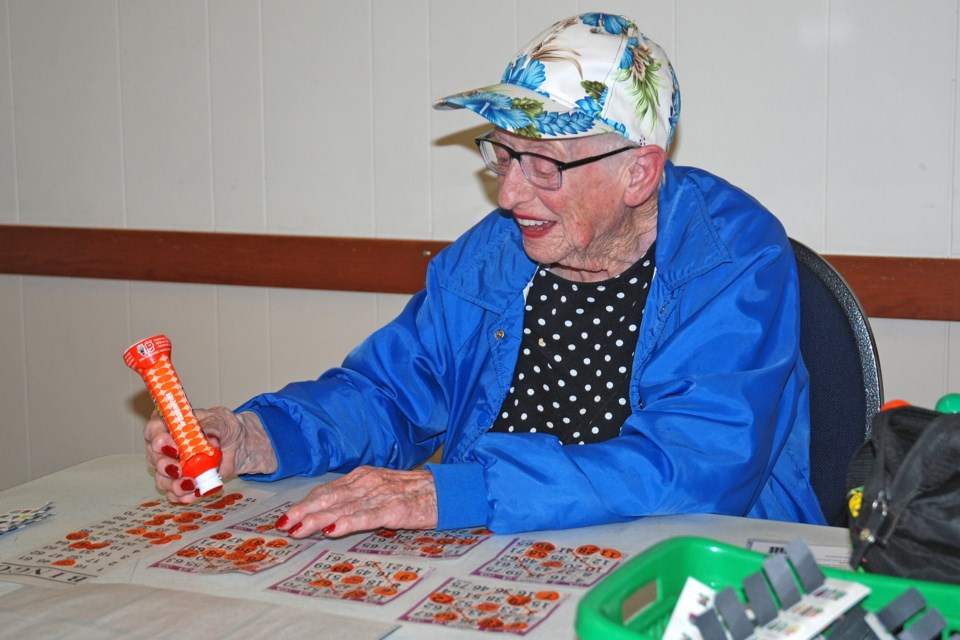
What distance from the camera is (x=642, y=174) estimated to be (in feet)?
5.95

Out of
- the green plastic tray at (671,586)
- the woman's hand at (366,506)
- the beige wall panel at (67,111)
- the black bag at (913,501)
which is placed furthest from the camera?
the beige wall panel at (67,111)

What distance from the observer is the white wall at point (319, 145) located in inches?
101

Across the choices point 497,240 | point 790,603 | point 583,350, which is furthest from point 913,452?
point 497,240

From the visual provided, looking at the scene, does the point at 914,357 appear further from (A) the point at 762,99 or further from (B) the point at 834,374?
(B) the point at 834,374

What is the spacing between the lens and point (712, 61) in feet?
8.77

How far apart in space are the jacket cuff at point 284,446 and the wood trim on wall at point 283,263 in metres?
1.26

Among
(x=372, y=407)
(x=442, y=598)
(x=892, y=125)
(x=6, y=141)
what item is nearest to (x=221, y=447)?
(x=372, y=407)

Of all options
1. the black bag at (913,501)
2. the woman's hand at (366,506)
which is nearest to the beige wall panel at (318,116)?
the woman's hand at (366,506)

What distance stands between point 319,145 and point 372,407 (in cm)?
142

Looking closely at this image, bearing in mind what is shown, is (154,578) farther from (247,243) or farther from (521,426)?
(247,243)

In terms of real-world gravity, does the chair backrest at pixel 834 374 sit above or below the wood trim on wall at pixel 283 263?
below

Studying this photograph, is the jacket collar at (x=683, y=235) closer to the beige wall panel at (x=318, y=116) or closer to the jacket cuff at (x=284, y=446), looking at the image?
the jacket cuff at (x=284, y=446)

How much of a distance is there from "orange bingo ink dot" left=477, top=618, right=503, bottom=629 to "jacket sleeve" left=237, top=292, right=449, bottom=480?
629 millimetres

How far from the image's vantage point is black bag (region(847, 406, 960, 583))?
1.10m
